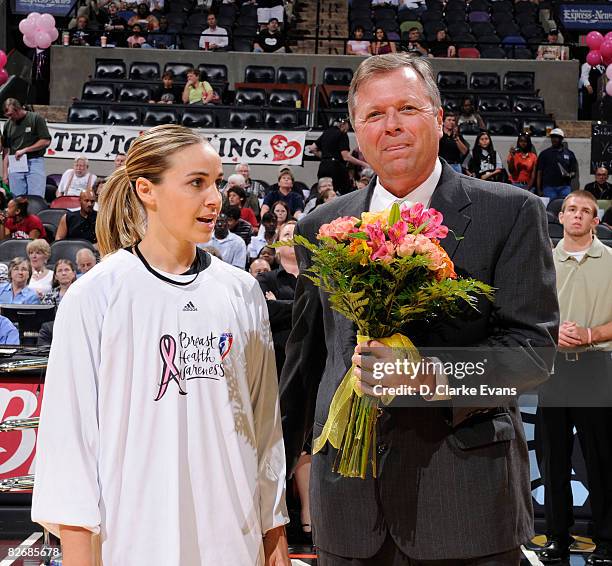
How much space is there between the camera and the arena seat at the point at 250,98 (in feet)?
50.0

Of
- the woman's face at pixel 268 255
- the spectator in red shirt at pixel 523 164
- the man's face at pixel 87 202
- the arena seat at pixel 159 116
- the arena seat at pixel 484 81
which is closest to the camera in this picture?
the woman's face at pixel 268 255

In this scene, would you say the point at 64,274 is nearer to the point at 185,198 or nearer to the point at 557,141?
the point at 185,198

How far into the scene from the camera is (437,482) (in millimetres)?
1976

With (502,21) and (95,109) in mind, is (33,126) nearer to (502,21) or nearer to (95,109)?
(95,109)

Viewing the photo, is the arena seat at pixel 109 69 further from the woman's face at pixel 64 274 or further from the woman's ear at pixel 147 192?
the woman's ear at pixel 147 192

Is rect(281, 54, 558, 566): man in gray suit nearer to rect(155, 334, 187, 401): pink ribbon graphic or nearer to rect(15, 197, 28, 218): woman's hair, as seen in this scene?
rect(155, 334, 187, 401): pink ribbon graphic

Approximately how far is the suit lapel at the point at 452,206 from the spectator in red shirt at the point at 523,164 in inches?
433

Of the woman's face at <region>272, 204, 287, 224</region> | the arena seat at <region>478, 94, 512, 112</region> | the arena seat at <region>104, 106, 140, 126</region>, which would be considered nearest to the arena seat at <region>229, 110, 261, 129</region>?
the arena seat at <region>104, 106, 140, 126</region>

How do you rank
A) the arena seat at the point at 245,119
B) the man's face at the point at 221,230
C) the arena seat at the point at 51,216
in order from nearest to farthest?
the man's face at the point at 221,230, the arena seat at the point at 51,216, the arena seat at the point at 245,119

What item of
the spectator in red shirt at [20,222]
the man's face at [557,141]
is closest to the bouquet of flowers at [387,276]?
the spectator in red shirt at [20,222]

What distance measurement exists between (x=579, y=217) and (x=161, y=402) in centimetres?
350

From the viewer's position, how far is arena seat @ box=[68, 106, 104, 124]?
14.3 m

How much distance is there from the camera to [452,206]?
2.07 metres

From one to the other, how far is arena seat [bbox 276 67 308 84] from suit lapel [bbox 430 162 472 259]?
14.7 meters
